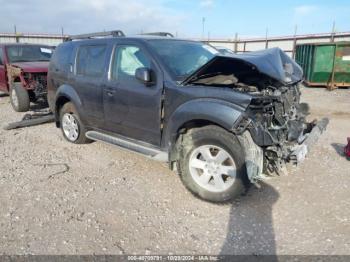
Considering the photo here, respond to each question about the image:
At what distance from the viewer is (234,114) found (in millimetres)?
3332

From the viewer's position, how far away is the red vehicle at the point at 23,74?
27.6 feet

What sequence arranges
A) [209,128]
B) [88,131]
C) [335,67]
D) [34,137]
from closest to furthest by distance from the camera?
[209,128]
[88,131]
[34,137]
[335,67]

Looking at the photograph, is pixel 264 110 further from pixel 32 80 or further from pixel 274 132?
pixel 32 80

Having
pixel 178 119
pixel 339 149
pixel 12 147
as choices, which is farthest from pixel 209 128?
pixel 12 147

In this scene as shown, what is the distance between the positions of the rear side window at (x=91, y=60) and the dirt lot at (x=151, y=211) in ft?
4.45

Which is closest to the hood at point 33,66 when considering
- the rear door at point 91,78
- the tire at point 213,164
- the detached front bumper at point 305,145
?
the rear door at point 91,78

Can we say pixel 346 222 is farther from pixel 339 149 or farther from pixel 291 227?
pixel 339 149

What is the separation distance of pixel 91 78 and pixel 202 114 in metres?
2.24

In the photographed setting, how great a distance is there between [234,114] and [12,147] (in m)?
4.30

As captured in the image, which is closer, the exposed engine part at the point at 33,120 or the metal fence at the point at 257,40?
the exposed engine part at the point at 33,120

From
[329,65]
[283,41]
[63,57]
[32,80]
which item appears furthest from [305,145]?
[283,41]

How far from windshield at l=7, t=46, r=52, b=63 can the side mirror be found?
683cm

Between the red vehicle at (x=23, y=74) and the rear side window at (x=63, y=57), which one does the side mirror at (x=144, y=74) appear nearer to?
the rear side window at (x=63, y=57)

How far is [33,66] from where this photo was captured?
862 cm
